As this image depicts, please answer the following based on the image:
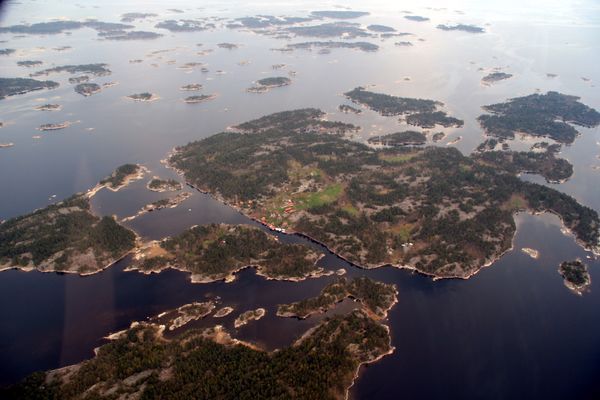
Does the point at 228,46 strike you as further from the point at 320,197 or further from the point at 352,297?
the point at 352,297

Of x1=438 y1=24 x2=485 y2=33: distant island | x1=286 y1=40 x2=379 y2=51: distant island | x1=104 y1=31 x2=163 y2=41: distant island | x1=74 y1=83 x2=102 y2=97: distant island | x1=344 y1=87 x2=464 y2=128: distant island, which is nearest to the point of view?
x1=344 y1=87 x2=464 y2=128: distant island

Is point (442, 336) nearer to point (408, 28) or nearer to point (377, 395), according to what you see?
point (377, 395)

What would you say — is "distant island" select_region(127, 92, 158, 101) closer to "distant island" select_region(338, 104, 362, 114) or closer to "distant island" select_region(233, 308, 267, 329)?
"distant island" select_region(338, 104, 362, 114)

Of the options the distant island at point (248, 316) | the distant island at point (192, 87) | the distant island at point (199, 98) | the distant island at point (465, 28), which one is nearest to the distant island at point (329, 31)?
the distant island at point (465, 28)

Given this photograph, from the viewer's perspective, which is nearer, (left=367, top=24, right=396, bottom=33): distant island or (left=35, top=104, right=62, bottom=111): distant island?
(left=35, top=104, right=62, bottom=111): distant island

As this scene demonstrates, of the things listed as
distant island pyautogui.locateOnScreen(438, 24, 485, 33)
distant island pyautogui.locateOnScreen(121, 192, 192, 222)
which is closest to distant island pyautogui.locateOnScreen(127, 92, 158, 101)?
distant island pyautogui.locateOnScreen(121, 192, 192, 222)

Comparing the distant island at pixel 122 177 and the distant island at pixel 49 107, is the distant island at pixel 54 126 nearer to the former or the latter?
the distant island at pixel 49 107
